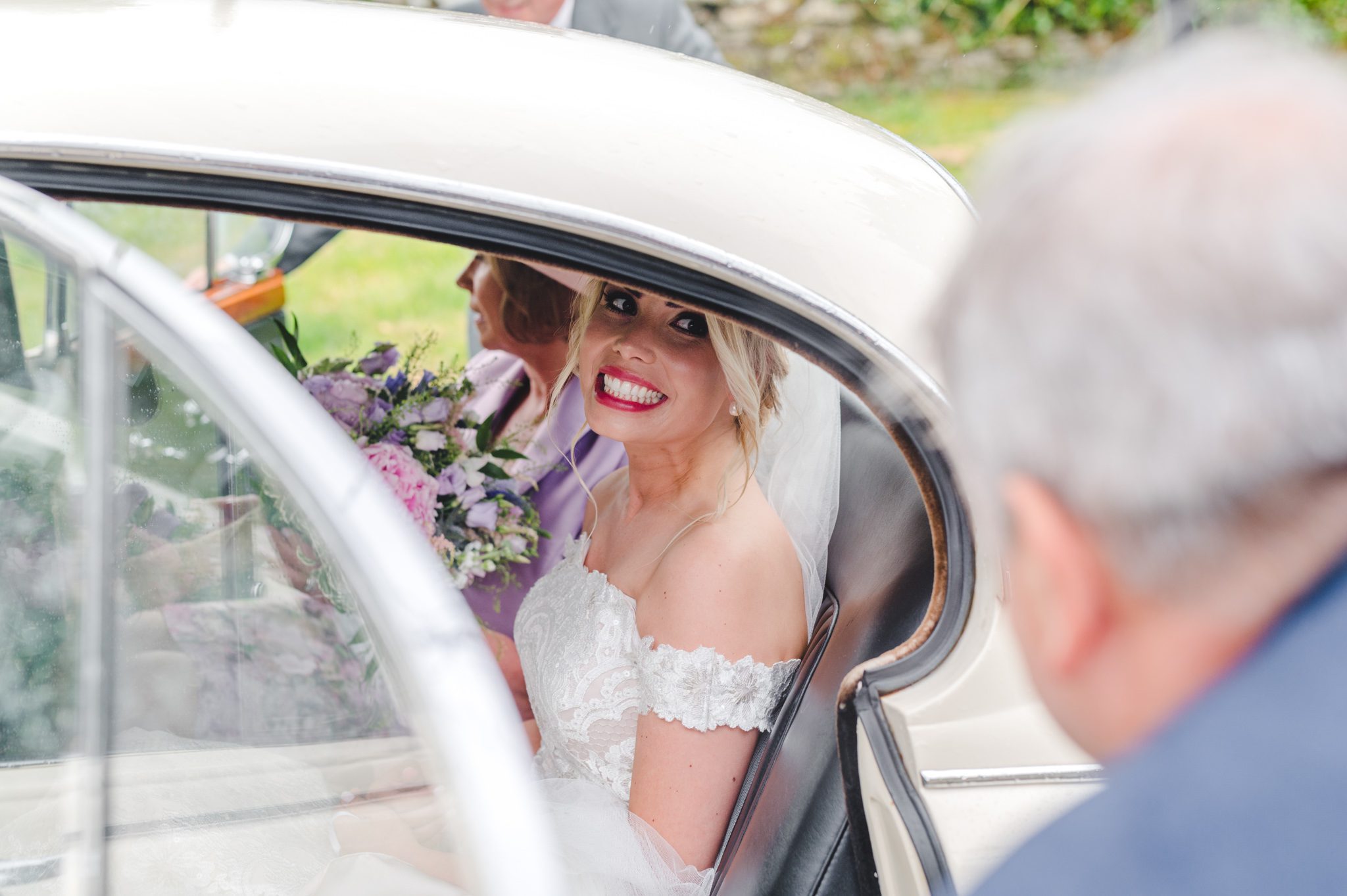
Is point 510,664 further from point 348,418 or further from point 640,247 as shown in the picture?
point 640,247

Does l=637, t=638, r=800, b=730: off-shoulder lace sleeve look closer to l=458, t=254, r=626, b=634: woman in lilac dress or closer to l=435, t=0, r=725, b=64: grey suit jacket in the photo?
l=458, t=254, r=626, b=634: woman in lilac dress

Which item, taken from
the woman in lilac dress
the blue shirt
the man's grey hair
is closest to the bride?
the woman in lilac dress

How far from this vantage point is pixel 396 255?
7.53 meters

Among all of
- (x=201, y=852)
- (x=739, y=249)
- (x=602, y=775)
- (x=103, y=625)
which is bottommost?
(x=602, y=775)

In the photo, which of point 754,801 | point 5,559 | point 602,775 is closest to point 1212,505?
point 5,559

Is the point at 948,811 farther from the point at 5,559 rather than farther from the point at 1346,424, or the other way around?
the point at 5,559

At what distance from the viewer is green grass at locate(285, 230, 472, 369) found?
20.1ft

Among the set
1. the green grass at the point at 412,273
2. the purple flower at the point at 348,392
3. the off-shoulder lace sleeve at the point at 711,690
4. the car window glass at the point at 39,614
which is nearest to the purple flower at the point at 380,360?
the purple flower at the point at 348,392

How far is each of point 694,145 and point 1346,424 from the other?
38.8 inches

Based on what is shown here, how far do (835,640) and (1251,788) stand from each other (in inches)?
49.4

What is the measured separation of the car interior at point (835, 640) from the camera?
1.42 m

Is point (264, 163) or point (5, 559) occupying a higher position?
point (264, 163)

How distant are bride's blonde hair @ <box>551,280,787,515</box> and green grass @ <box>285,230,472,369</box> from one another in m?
3.43

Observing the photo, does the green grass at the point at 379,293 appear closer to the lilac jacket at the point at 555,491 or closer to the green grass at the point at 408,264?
the green grass at the point at 408,264
